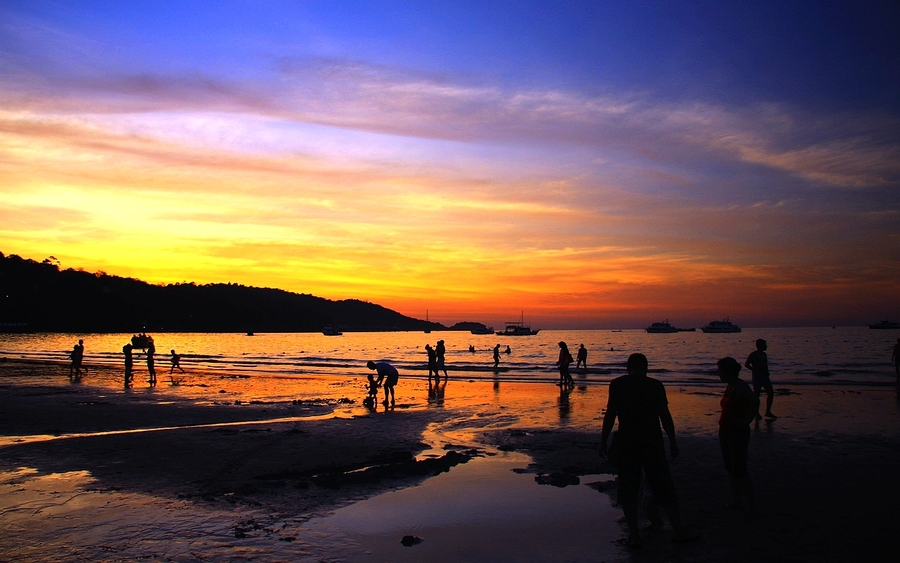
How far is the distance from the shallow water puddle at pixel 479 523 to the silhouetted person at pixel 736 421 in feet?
5.68

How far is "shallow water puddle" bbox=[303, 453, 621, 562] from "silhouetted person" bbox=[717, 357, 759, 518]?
1731 mm

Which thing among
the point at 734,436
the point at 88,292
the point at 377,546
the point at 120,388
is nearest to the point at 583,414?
the point at 734,436

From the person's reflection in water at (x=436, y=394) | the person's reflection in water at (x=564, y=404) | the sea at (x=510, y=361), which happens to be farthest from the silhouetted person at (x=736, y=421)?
the sea at (x=510, y=361)

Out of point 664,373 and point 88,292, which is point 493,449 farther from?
point 88,292

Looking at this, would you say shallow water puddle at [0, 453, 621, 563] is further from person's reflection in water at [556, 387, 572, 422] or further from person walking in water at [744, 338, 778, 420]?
person's reflection in water at [556, 387, 572, 422]

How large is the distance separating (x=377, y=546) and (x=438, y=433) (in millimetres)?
8107

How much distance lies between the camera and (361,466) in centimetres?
1109

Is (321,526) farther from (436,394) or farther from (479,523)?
(436,394)

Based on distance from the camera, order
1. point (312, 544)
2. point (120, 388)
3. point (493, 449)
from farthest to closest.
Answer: point (120, 388), point (493, 449), point (312, 544)

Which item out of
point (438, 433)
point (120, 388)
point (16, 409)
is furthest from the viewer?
point (120, 388)

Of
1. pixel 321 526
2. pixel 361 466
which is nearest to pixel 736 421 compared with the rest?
pixel 321 526

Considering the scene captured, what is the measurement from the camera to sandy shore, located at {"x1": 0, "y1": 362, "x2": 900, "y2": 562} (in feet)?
23.5

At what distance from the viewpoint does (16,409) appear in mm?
18500

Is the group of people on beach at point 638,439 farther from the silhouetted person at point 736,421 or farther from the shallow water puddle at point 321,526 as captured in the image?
the silhouetted person at point 736,421
